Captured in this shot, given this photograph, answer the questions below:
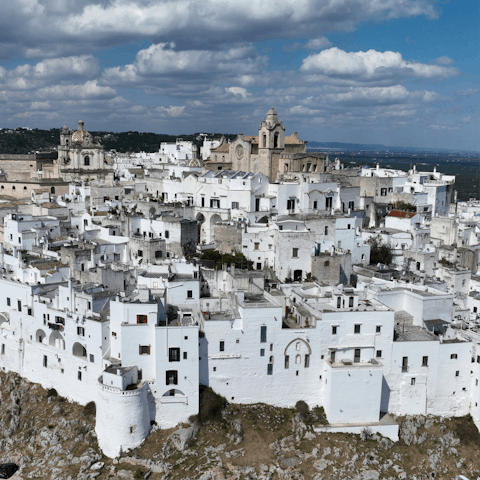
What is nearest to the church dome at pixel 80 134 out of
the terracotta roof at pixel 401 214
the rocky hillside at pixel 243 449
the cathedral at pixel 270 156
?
the cathedral at pixel 270 156

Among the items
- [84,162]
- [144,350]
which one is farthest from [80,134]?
[144,350]

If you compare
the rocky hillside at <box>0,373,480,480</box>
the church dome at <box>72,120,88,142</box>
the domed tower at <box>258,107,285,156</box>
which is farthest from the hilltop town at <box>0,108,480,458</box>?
the church dome at <box>72,120,88,142</box>

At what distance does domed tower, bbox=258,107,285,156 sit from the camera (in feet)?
217

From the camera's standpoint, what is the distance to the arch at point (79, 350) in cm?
3828

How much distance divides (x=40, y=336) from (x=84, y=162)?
41164 millimetres

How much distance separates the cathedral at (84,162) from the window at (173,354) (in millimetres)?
43549

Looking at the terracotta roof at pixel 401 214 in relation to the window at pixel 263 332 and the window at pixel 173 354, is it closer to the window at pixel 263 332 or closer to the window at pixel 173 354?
the window at pixel 263 332

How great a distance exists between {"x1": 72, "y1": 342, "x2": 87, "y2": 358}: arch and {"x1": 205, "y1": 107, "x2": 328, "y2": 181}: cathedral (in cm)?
3377

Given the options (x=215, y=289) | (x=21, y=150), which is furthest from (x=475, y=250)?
(x=21, y=150)

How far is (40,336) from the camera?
4072 centimetres

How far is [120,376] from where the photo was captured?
112 feet

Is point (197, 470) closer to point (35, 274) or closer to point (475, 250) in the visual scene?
point (35, 274)

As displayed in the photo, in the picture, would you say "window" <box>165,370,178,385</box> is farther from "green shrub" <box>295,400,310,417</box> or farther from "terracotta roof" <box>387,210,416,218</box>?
"terracotta roof" <box>387,210,416,218</box>

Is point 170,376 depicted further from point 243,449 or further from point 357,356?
point 357,356
